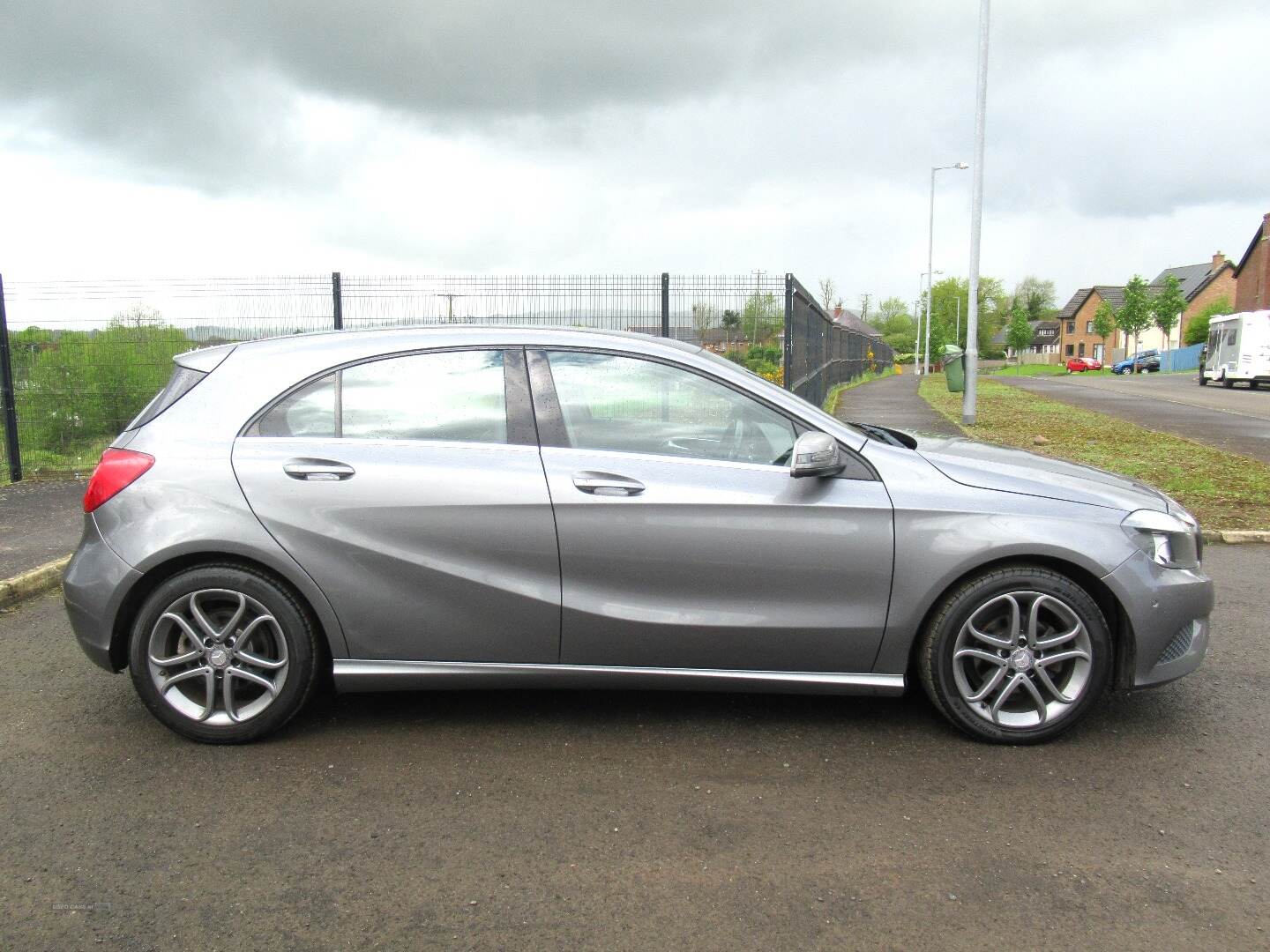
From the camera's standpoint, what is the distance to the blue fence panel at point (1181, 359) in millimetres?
71938

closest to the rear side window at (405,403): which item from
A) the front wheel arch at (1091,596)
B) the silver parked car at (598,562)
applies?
the silver parked car at (598,562)

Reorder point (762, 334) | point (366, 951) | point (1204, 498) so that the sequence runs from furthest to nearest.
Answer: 1. point (762, 334)
2. point (1204, 498)
3. point (366, 951)

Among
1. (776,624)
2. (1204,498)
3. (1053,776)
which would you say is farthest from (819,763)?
(1204,498)

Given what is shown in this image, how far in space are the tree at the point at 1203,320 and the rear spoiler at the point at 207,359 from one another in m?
87.9

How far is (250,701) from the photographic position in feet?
12.4

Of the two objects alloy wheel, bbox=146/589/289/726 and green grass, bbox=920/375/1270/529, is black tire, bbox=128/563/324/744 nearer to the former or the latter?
alloy wheel, bbox=146/589/289/726

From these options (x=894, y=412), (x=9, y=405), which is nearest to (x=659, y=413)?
(x=9, y=405)

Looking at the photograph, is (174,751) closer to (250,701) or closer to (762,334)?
(250,701)

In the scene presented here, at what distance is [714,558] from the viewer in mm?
3584

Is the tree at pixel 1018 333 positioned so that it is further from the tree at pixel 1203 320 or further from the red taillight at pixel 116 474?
the red taillight at pixel 116 474

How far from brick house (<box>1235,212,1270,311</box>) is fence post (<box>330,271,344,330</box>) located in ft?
226

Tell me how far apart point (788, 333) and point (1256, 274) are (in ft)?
232

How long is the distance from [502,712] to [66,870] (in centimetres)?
167

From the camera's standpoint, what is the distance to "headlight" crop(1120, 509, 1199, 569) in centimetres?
367
